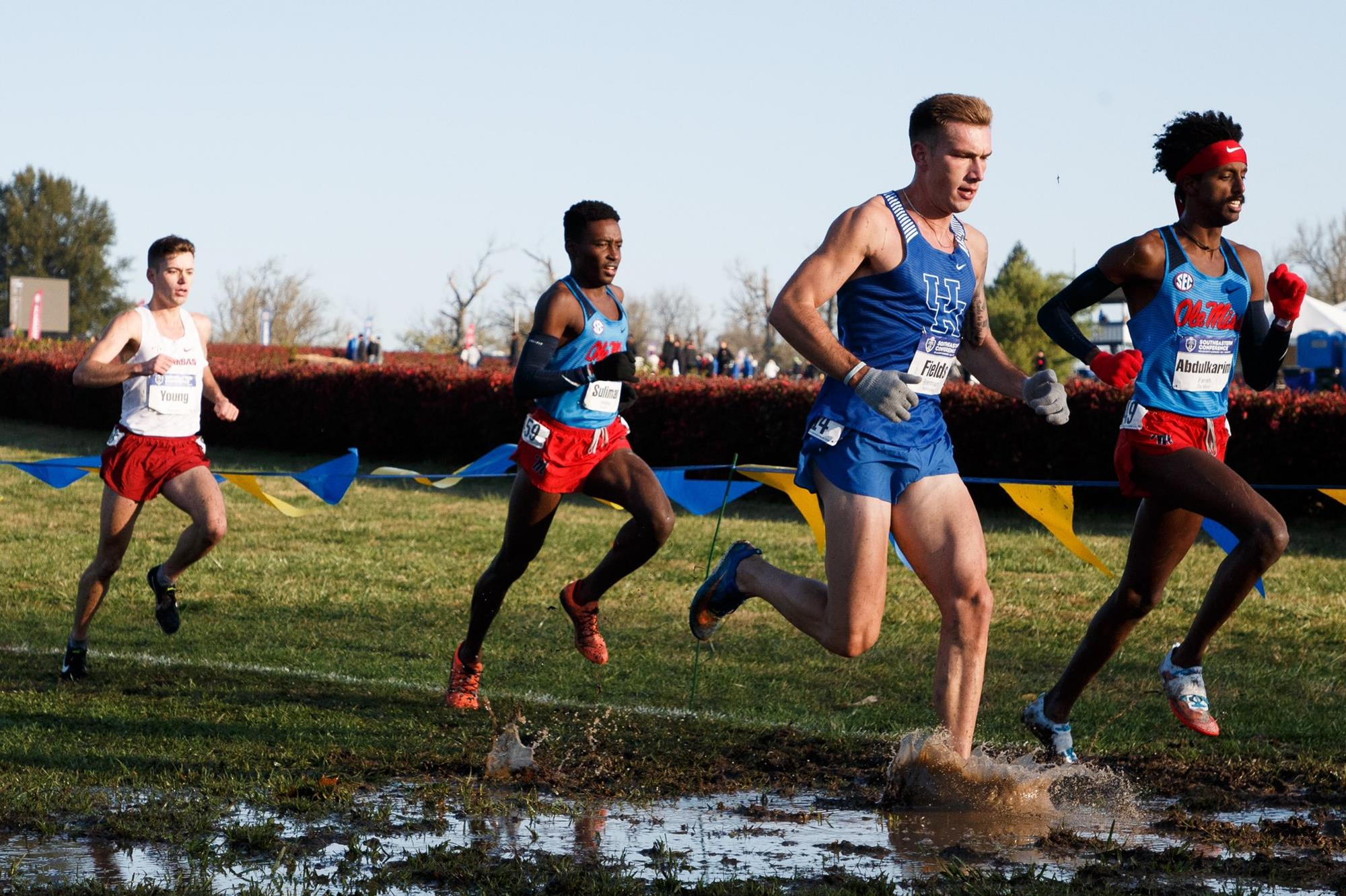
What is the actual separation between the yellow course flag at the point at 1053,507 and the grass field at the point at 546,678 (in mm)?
748

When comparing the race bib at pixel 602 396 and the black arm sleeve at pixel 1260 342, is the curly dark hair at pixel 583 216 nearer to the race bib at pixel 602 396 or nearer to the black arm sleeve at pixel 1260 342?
the race bib at pixel 602 396

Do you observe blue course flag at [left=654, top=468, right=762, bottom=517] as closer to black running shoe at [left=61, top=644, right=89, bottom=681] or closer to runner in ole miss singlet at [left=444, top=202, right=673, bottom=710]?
runner in ole miss singlet at [left=444, top=202, right=673, bottom=710]

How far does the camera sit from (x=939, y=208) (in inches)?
193

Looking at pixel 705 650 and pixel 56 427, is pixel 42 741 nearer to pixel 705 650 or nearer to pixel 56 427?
pixel 705 650

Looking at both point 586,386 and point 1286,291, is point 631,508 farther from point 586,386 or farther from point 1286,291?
point 1286,291

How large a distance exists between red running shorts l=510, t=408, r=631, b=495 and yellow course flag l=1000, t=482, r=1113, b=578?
2091mm

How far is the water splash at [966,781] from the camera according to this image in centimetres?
475

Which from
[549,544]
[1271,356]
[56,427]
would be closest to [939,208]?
[1271,356]

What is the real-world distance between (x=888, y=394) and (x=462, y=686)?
2.85 meters

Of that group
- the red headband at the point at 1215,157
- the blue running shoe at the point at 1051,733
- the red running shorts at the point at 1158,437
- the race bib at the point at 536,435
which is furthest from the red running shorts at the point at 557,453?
the red headband at the point at 1215,157

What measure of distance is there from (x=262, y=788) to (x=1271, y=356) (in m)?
3.88

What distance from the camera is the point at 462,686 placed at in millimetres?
6602

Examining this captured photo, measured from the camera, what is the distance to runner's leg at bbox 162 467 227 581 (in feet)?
23.4

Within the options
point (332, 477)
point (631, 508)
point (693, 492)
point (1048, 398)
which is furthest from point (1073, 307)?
point (332, 477)
